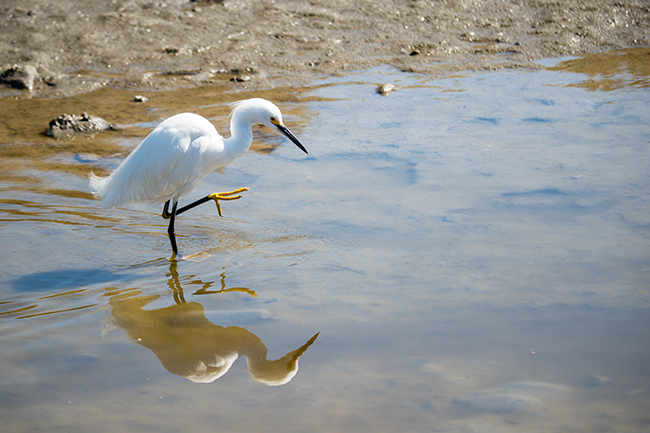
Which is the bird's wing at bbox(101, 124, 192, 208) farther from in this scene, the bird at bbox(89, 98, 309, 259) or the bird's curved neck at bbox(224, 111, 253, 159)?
the bird's curved neck at bbox(224, 111, 253, 159)

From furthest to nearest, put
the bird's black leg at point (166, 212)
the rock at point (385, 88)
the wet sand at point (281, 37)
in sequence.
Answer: the wet sand at point (281, 37), the rock at point (385, 88), the bird's black leg at point (166, 212)

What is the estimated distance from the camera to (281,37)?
26.9 ft

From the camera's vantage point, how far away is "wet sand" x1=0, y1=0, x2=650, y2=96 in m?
7.43

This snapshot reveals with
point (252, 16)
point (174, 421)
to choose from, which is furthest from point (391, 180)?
point (252, 16)

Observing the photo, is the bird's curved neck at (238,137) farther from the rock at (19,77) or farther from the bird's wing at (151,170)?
the rock at (19,77)

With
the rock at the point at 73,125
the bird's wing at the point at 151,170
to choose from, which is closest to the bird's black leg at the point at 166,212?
the bird's wing at the point at 151,170

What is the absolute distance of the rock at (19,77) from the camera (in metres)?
6.92

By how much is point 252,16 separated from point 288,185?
443cm

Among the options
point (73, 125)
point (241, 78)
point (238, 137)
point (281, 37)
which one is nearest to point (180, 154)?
point (238, 137)

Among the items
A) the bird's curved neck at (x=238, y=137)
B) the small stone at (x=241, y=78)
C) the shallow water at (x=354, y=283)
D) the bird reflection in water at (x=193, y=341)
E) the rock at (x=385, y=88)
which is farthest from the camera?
the small stone at (x=241, y=78)

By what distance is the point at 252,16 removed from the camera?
8.62 m

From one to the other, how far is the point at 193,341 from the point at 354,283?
97 cm

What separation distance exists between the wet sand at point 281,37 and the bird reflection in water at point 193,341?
4018 millimetres

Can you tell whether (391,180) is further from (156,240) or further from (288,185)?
(156,240)
